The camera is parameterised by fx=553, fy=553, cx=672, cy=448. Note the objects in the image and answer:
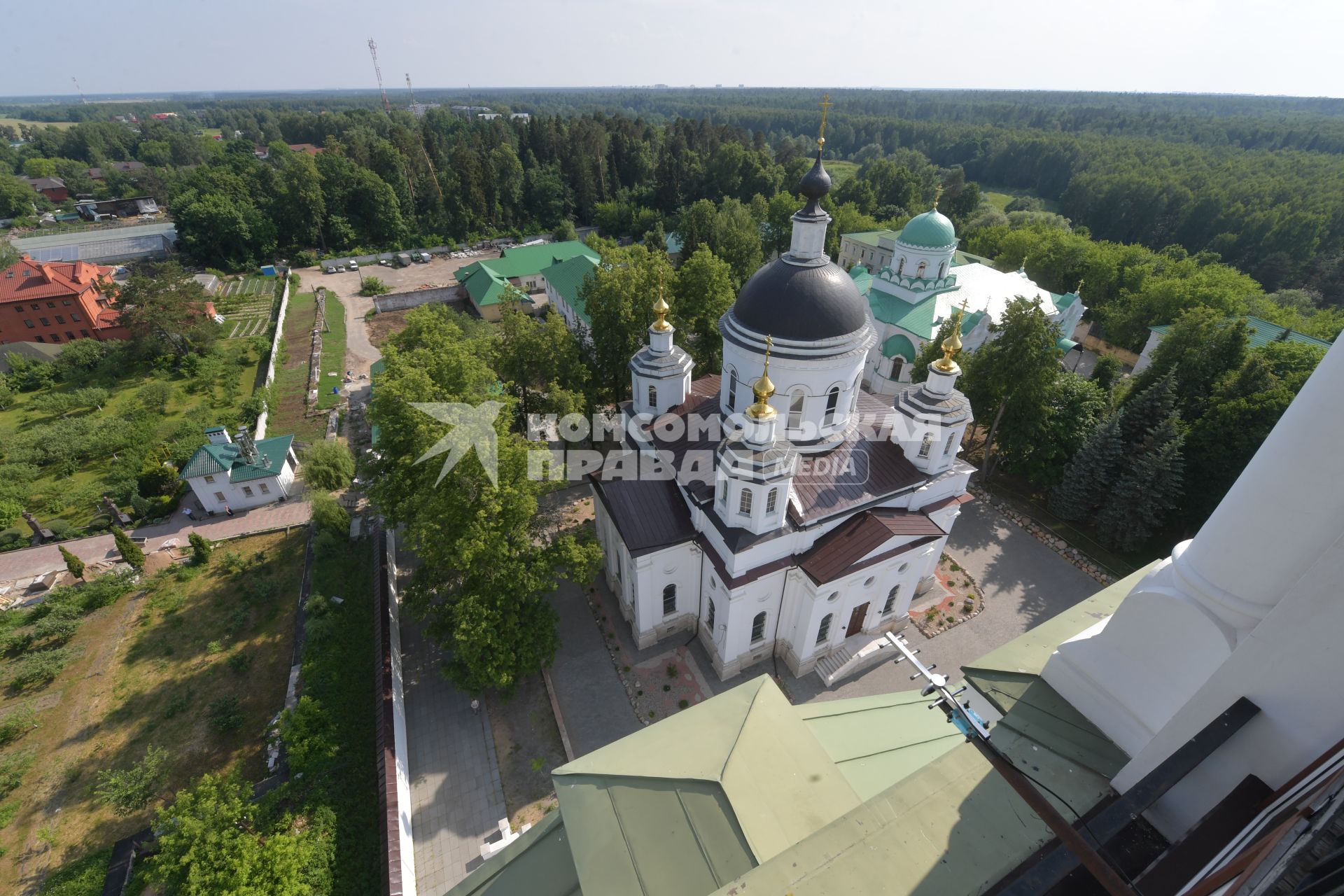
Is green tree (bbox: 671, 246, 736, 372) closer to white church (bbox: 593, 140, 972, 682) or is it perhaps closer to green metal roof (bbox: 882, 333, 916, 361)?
white church (bbox: 593, 140, 972, 682)

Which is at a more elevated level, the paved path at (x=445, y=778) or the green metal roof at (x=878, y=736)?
the green metal roof at (x=878, y=736)

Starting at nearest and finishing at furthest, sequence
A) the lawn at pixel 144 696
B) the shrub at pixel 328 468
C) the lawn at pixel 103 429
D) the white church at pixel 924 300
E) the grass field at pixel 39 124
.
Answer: the lawn at pixel 144 696, the shrub at pixel 328 468, the lawn at pixel 103 429, the white church at pixel 924 300, the grass field at pixel 39 124

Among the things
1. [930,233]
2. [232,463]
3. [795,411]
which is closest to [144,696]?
[232,463]

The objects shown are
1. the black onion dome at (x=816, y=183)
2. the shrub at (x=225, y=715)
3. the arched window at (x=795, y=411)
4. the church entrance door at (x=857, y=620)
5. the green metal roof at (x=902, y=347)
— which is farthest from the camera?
the green metal roof at (x=902, y=347)

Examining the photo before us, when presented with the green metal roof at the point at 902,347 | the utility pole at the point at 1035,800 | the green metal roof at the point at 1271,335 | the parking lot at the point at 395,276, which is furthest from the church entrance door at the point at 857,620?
the parking lot at the point at 395,276

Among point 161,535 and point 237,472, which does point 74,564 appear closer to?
point 161,535

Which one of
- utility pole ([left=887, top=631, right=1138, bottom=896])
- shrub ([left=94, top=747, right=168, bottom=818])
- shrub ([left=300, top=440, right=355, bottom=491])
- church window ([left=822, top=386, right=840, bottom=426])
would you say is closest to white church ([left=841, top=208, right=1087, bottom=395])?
church window ([left=822, top=386, right=840, bottom=426])

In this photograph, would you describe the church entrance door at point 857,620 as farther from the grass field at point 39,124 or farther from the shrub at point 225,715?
the grass field at point 39,124
